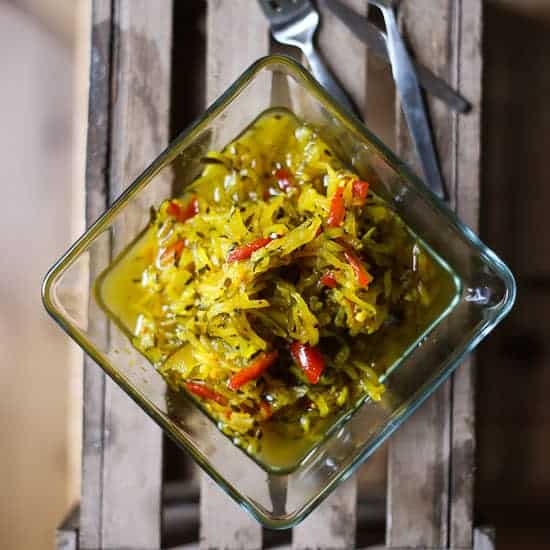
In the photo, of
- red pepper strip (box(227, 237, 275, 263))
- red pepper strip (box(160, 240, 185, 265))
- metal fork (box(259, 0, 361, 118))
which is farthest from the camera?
metal fork (box(259, 0, 361, 118))

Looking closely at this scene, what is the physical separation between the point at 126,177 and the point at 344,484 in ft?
1.63

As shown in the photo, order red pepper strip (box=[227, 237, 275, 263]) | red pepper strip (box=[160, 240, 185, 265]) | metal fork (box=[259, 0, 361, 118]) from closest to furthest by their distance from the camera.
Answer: red pepper strip (box=[227, 237, 275, 263])
red pepper strip (box=[160, 240, 185, 265])
metal fork (box=[259, 0, 361, 118])

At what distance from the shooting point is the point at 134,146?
3.30 ft

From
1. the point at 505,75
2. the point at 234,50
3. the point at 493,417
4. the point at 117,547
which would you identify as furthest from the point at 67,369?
the point at 505,75

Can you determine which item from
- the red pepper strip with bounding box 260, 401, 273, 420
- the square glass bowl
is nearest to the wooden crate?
the square glass bowl

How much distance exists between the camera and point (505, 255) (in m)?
1.23

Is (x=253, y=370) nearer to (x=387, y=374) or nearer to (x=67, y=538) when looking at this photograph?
(x=387, y=374)

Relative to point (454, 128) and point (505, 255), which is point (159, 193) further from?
point (505, 255)

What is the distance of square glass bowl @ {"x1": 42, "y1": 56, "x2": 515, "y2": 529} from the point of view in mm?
856

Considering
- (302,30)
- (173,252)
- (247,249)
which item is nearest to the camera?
(247,249)

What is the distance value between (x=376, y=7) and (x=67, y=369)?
74 cm

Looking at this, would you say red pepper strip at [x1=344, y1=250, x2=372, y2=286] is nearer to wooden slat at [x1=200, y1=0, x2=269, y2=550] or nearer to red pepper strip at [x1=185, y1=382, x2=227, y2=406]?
red pepper strip at [x1=185, y1=382, x2=227, y2=406]

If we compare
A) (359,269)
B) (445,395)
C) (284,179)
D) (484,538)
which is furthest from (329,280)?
(484,538)

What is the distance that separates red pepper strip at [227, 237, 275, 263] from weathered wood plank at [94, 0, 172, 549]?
281mm
